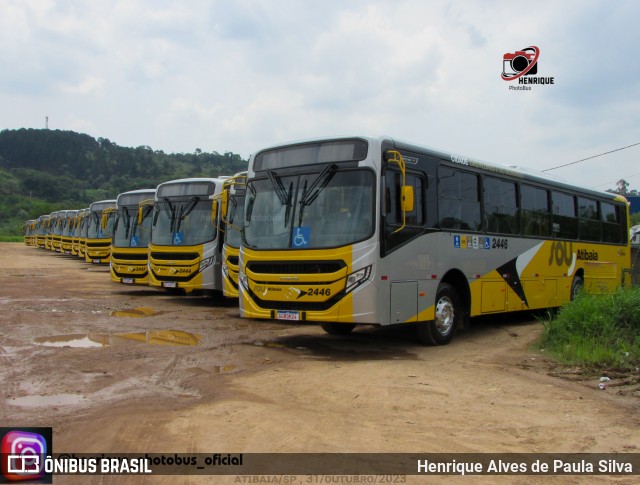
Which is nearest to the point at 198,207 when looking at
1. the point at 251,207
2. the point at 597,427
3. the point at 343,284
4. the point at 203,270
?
the point at 203,270

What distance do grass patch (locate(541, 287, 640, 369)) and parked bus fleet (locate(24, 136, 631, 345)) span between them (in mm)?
1558

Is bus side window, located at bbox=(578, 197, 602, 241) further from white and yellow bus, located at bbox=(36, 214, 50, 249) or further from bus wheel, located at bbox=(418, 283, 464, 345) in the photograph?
white and yellow bus, located at bbox=(36, 214, 50, 249)

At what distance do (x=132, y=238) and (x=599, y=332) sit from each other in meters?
13.5

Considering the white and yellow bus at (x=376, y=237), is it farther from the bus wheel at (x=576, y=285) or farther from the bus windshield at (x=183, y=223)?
the bus windshield at (x=183, y=223)

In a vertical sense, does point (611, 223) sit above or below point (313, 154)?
below

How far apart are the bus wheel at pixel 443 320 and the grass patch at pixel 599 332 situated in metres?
1.43

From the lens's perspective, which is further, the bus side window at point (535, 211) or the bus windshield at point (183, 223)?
the bus windshield at point (183, 223)

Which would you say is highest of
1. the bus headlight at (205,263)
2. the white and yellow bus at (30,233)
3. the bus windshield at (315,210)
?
the white and yellow bus at (30,233)

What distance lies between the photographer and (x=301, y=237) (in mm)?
8789

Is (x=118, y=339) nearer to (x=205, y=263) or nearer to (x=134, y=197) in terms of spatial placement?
(x=205, y=263)

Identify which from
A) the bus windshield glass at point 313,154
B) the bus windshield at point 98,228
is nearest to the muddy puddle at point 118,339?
the bus windshield glass at point 313,154

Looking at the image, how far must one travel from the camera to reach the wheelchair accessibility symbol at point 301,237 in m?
8.74

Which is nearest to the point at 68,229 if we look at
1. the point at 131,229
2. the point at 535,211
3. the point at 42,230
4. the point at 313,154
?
the point at 42,230

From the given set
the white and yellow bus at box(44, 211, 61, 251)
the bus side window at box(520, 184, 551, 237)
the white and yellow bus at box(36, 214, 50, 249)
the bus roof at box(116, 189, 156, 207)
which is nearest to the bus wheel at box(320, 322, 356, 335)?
the bus side window at box(520, 184, 551, 237)
